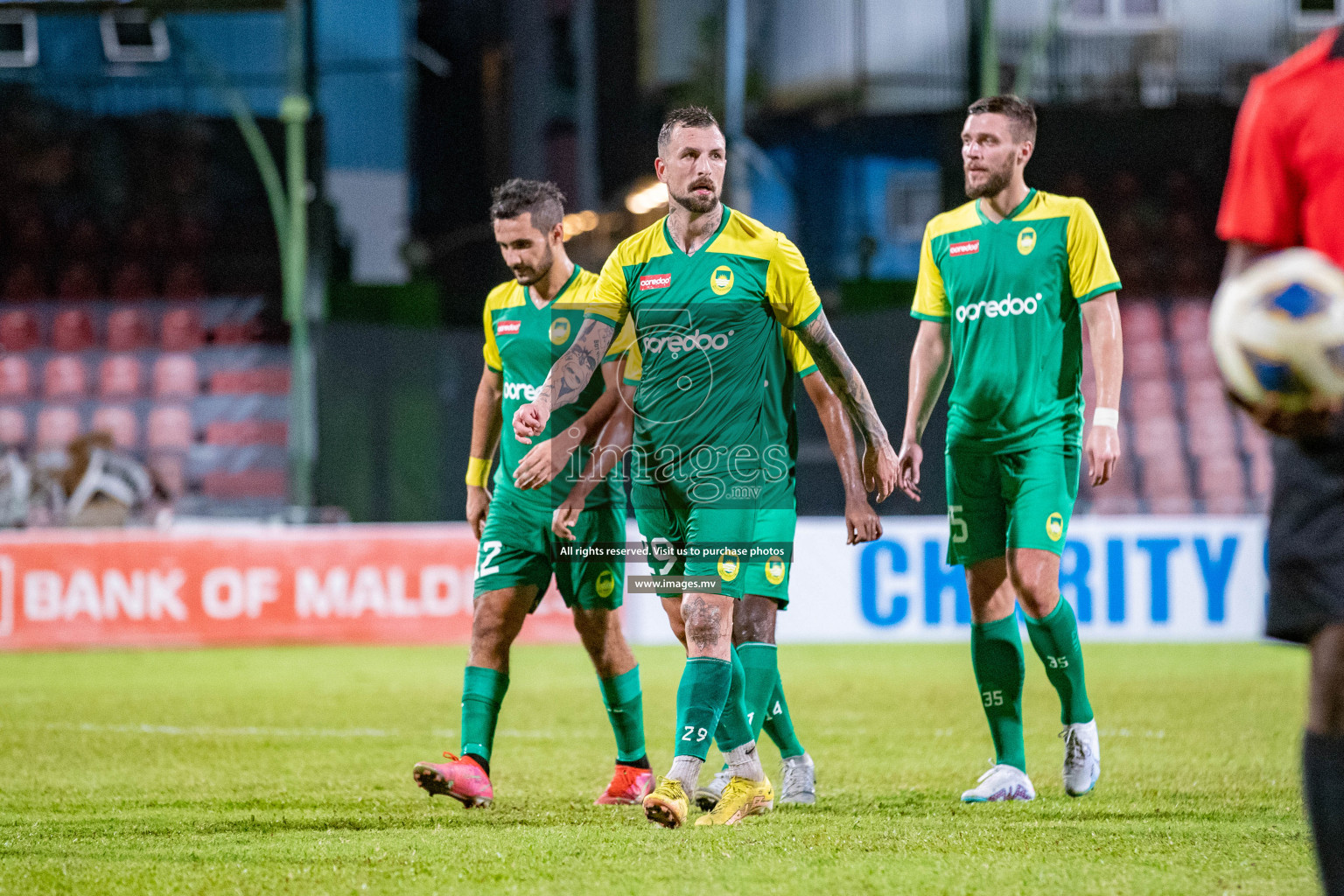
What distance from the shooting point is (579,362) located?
16.9 ft

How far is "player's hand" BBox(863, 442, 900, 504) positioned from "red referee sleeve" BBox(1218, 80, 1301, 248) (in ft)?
7.04

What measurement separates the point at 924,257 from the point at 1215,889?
280 cm

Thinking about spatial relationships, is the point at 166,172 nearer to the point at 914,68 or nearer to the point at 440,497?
the point at 440,497

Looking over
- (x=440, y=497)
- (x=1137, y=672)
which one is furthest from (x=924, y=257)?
(x=440, y=497)

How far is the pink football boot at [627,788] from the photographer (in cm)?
536

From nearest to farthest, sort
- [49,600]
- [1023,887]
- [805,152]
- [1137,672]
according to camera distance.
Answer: [1023,887] < [1137,672] < [49,600] < [805,152]

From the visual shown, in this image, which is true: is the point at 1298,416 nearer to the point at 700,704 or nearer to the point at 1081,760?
the point at 700,704

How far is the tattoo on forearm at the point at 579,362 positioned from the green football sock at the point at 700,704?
1.00 m

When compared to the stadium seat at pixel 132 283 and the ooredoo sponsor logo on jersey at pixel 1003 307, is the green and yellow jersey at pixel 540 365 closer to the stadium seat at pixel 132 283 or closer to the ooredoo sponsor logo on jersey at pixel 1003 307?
the ooredoo sponsor logo on jersey at pixel 1003 307

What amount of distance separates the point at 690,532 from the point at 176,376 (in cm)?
1444

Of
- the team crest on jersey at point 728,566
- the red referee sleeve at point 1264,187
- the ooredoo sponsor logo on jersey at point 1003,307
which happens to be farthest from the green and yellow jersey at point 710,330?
the red referee sleeve at point 1264,187

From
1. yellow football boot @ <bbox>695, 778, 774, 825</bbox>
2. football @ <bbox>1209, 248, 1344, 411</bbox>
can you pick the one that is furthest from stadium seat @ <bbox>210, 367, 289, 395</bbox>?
football @ <bbox>1209, 248, 1344, 411</bbox>

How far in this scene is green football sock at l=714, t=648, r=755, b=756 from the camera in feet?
16.3

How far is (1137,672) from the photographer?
33.7 feet
